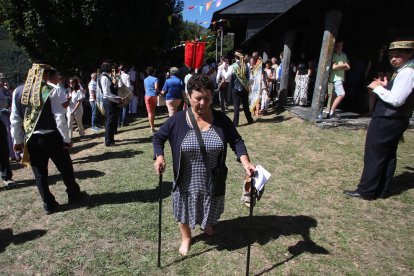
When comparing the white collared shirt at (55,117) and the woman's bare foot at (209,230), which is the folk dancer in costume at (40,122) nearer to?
the white collared shirt at (55,117)

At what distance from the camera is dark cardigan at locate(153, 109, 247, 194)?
292 centimetres

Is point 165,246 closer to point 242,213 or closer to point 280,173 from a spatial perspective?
point 242,213

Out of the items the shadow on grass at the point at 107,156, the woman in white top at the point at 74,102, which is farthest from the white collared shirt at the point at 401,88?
the woman in white top at the point at 74,102

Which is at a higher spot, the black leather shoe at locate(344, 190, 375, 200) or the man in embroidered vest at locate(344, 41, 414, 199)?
the man in embroidered vest at locate(344, 41, 414, 199)

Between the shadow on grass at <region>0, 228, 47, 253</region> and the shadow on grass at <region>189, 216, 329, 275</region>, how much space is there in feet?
6.46

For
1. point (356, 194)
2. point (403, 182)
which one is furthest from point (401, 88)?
point (403, 182)

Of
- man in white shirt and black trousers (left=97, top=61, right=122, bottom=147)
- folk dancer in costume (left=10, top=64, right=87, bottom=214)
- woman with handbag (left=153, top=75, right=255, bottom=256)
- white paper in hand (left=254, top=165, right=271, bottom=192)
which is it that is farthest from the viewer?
man in white shirt and black trousers (left=97, top=61, right=122, bottom=147)

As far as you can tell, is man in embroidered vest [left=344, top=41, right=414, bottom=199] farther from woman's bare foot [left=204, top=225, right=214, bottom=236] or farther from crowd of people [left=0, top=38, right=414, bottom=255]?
woman's bare foot [left=204, top=225, right=214, bottom=236]

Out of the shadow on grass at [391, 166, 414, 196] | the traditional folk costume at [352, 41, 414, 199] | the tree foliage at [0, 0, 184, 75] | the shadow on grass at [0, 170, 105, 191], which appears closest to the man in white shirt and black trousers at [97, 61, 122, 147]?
the shadow on grass at [0, 170, 105, 191]

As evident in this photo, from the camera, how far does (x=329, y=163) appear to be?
18.9 feet

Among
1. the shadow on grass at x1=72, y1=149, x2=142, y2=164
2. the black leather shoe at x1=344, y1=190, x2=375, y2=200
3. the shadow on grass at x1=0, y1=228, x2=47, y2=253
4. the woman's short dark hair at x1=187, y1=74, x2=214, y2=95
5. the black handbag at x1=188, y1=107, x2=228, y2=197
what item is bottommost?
the shadow on grass at x1=0, y1=228, x2=47, y2=253

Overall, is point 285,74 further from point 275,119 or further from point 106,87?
point 106,87

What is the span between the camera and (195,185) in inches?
119

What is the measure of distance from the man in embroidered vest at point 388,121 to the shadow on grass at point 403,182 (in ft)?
0.75
